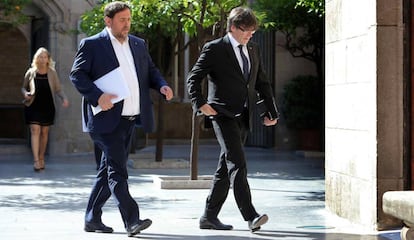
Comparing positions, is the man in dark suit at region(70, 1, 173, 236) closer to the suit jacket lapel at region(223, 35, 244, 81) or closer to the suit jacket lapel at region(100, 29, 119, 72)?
the suit jacket lapel at region(100, 29, 119, 72)

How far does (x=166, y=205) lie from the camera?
9391 millimetres

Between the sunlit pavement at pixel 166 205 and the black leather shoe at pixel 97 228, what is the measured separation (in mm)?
95

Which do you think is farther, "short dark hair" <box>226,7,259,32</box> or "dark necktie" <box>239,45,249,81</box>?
"dark necktie" <box>239,45,249,81</box>

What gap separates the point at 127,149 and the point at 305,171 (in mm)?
6913

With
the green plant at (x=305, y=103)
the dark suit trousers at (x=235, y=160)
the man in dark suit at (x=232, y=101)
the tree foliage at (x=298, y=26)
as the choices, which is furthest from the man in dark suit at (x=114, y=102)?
the green plant at (x=305, y=103)

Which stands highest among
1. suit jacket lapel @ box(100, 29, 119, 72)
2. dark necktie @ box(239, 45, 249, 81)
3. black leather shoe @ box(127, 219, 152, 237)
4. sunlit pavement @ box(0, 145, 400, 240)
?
suit jacket lapel @ box(100, 29, 119, 72)

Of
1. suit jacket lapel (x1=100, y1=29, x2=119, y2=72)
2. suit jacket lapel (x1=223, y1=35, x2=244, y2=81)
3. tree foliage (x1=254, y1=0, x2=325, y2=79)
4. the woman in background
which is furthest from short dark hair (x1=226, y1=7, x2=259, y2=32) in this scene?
tree foliage (x1=254, y1=0, x2=325, y2=79)

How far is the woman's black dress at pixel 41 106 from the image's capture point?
1355 cm

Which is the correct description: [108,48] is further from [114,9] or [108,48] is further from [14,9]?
[14,9]

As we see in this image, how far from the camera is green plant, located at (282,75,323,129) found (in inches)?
720

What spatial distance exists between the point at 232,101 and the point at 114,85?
3.20 feet

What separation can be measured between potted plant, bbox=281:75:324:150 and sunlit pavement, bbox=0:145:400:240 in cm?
290

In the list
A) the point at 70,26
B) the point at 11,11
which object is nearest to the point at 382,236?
the point at 11,11

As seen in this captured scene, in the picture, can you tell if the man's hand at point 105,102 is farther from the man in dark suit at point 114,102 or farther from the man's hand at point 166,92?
the man's hand at point 166,92
